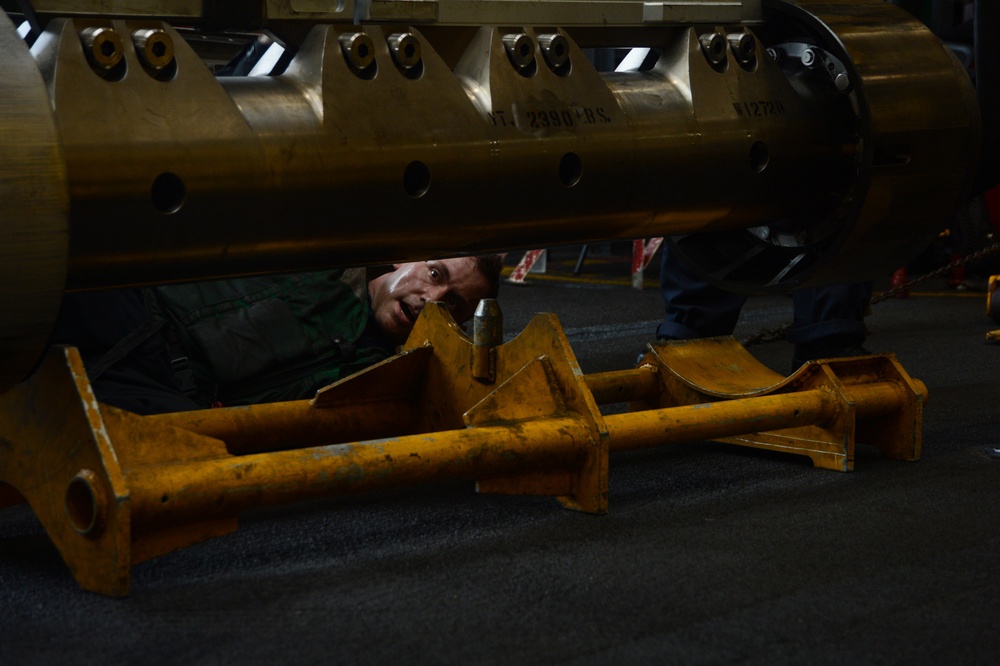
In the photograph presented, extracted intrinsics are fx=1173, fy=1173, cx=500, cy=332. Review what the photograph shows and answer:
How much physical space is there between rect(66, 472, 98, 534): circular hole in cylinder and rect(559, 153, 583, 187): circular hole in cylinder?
29.3 inches

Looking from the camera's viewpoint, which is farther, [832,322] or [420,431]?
[832,322]

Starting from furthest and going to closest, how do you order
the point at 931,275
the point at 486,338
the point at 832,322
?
1. the point at 931,275
2. the point at 832,322
3. the point at 486,338

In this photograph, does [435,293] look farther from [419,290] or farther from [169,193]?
[169,193]

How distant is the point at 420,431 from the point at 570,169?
1.79 ft

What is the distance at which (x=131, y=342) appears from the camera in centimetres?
198

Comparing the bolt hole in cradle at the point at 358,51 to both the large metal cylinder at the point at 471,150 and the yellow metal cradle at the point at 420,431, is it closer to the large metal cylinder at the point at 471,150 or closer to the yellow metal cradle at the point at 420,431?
the large metal cylinder at the point at 471,150

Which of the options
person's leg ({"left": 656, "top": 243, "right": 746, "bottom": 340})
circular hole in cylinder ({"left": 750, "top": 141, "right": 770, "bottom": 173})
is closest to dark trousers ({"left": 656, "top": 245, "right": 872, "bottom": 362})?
person's leg ({"left": 656, "top": 243, "right": 746, "bottom": 340})

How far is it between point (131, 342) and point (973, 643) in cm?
139

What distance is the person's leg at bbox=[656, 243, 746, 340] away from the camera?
8.79 feet

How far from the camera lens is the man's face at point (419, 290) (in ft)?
8.58

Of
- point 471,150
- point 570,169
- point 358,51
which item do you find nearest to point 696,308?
point 570,169

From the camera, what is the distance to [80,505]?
1.32 metres

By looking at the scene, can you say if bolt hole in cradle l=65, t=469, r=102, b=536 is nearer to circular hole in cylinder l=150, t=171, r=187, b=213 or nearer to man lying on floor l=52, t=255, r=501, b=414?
circular hole in cylinder l=150, t=171, r=187, b=213

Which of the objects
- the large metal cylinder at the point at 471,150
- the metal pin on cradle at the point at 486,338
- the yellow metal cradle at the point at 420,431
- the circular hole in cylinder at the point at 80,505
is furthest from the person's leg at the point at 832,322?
the circular hole in cylinder at the point at 80,505
